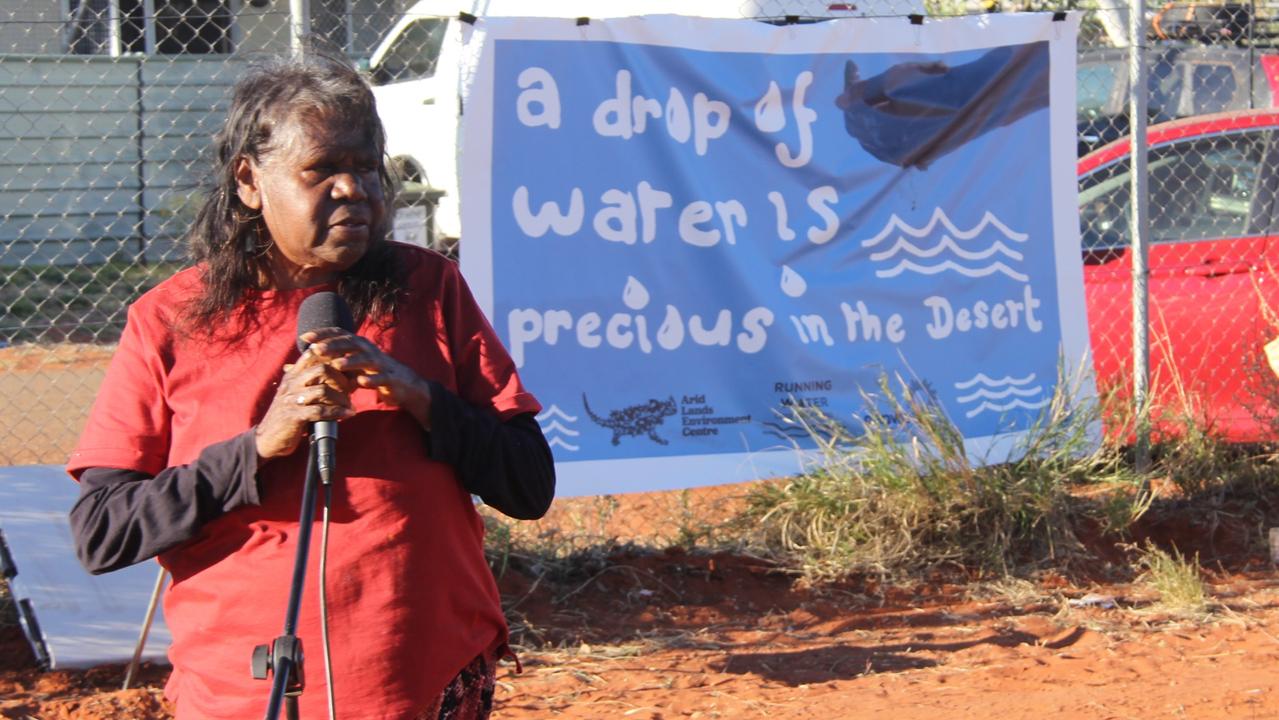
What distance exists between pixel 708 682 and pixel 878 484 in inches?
51.1

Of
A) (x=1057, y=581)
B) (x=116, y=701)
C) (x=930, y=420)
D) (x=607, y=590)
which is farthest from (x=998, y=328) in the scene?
(x=116, y=701)

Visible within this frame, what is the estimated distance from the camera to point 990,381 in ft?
19.5

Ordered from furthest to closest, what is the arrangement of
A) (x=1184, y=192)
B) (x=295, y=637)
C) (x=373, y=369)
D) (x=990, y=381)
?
(x=1184, y=192) < (x=990, y=381) < (x=373, y=369) < (x=295, y=637)

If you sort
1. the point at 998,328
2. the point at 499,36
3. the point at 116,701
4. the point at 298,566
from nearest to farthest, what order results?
the point at 298,566 < the point at 116,701 < the point at 499,36 < the point at 998,328

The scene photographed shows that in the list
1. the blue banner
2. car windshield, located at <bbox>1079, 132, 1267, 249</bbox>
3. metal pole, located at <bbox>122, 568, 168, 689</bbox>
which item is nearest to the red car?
car windshield, located at <bbox>1079, 132, 1267, 249</bbox>

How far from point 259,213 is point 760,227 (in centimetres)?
339

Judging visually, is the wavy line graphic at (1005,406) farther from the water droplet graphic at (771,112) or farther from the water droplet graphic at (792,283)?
the water droplet graphic at (771,112)

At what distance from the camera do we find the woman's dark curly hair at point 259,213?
224 cm

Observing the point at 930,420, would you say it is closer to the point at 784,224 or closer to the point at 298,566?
the point at 784,224

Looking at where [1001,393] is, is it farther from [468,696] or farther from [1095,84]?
[1095,84]

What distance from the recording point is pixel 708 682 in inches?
184

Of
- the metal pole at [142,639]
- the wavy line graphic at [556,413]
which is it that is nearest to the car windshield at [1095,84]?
the wavy line graphic at [556,413]

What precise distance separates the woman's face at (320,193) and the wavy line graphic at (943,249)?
148 inches

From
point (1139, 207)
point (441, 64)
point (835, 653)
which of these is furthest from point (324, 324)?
point (441, 64)
